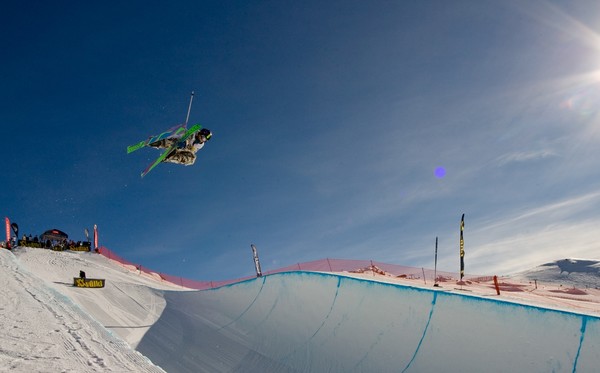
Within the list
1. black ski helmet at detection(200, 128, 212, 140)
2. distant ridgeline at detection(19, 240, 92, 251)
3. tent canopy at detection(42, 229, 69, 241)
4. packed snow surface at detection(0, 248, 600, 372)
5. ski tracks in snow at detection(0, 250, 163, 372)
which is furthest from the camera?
tent canopy at detection(42, 229, 69, 241)

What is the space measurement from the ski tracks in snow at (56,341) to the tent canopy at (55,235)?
84.2 feet

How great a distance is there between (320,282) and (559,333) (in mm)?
5611

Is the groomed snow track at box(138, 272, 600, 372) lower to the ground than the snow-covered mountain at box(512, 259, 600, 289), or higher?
lower

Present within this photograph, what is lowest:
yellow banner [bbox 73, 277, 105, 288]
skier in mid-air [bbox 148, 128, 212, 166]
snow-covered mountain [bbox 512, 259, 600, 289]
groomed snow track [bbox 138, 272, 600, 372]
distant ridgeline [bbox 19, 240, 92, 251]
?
groomed snow track [bbox 138, 272, 600, 372]

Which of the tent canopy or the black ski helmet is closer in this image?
the black ski helmet

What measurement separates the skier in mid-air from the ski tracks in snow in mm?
6406

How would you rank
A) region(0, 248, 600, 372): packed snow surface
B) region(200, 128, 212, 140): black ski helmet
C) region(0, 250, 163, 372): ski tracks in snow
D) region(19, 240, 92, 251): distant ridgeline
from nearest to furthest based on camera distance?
region(0, 250, 163, 372): ski tracks in snow → region(0, 248, 600, 372): packed snow surface → region(200, 128, 212, 140): black ski helmet → region(19, 240, 92, 251): distant ridgeline

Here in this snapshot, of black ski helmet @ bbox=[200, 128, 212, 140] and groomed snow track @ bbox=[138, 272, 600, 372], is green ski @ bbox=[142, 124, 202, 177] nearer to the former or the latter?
black ski helmet @ bbox=[200, 128, 212, 140]

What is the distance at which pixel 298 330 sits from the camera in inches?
377

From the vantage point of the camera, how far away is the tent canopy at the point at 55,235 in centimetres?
3244

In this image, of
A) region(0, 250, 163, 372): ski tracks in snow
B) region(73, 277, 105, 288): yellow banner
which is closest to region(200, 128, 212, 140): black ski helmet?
region(0, 250, 163, 372): ski tracks in snow

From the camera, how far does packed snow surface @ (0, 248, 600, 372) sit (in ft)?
17.9

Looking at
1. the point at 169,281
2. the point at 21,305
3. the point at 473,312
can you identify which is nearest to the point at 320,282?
the point at 473,312

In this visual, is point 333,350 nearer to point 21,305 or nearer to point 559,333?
point 559,333
